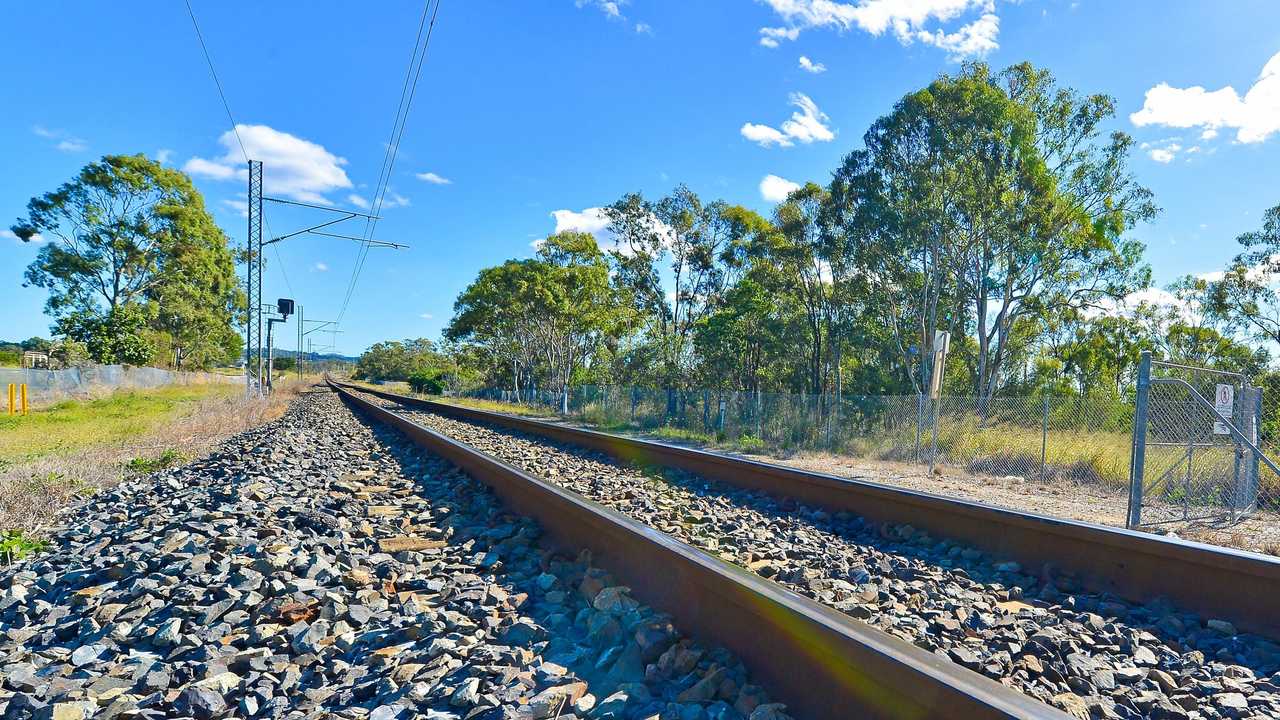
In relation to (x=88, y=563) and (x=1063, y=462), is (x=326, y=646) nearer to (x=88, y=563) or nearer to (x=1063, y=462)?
(x=88, y=563)

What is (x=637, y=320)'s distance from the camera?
42938 millimetres

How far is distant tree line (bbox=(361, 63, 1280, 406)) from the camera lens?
23812 millimetres

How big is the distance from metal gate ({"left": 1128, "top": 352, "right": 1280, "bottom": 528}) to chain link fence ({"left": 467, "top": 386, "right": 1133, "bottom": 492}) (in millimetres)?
1162

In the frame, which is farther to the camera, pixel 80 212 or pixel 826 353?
pixel 80 212

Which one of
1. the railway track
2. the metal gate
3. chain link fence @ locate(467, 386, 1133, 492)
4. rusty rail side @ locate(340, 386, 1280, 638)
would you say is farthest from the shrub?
the railway track

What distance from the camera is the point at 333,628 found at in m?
3.27

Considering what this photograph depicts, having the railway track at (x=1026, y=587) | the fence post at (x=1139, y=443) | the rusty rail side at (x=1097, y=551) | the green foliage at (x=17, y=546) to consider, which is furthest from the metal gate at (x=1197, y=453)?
the green foliage at (x=17, y=546)

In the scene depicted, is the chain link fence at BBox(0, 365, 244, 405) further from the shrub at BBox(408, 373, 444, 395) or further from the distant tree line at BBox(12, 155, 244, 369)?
the shrub at BBox(408, 373, 444, 395)

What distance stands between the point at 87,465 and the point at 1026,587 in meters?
10.6

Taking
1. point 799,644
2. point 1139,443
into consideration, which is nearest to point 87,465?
point 799,644

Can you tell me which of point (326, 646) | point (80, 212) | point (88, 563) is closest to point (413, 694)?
point (326, 646)

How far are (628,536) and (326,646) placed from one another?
1.64 meters

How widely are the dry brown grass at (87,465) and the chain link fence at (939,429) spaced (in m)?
12.4

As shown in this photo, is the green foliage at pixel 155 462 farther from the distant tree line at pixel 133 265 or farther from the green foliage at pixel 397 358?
the green foliage at pixel 397 358
